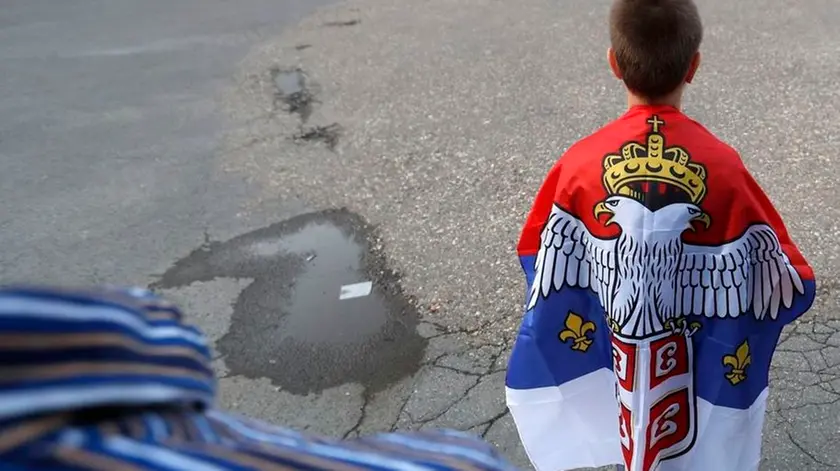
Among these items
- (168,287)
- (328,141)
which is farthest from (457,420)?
(328,141)

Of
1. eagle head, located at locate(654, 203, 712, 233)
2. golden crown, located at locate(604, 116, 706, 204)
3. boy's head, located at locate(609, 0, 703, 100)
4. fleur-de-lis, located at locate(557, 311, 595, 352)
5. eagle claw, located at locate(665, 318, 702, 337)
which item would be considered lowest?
fleur-de-lis, located at locate(557, 311, 595, 352)

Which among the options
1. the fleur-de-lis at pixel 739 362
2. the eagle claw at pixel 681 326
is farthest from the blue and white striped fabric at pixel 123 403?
the fleur-de-lis at pixel 739 362

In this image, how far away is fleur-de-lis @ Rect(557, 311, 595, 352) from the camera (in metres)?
2.33

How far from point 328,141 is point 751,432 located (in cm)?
405

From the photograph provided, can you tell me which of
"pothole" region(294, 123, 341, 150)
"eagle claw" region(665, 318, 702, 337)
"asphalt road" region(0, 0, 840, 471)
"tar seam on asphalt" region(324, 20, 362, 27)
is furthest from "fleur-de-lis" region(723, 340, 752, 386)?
"tar seam on asphalt" region(324, 20, 362, 27)

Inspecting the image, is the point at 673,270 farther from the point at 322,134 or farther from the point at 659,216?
the point at 322,134

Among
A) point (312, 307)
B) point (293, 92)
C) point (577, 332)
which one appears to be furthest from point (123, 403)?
point (293, 92)

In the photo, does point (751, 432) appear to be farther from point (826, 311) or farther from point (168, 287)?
point (168, 287)

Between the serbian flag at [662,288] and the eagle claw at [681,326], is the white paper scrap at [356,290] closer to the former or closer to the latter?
the serbian flag at [662,288]

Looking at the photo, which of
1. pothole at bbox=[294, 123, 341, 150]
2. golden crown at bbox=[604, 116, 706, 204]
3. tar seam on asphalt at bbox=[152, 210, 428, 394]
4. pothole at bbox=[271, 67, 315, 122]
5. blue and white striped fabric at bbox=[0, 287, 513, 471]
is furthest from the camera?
pothole at bbox=[271, 67, 315, 122]

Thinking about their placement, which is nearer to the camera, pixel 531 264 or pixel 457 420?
pixel 531 264

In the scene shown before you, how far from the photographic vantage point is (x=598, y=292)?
2229mm

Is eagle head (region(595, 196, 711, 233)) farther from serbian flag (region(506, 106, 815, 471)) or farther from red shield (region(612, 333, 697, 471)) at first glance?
red shield (region(612, 333, 697, 471))

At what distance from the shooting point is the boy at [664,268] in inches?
79.4
